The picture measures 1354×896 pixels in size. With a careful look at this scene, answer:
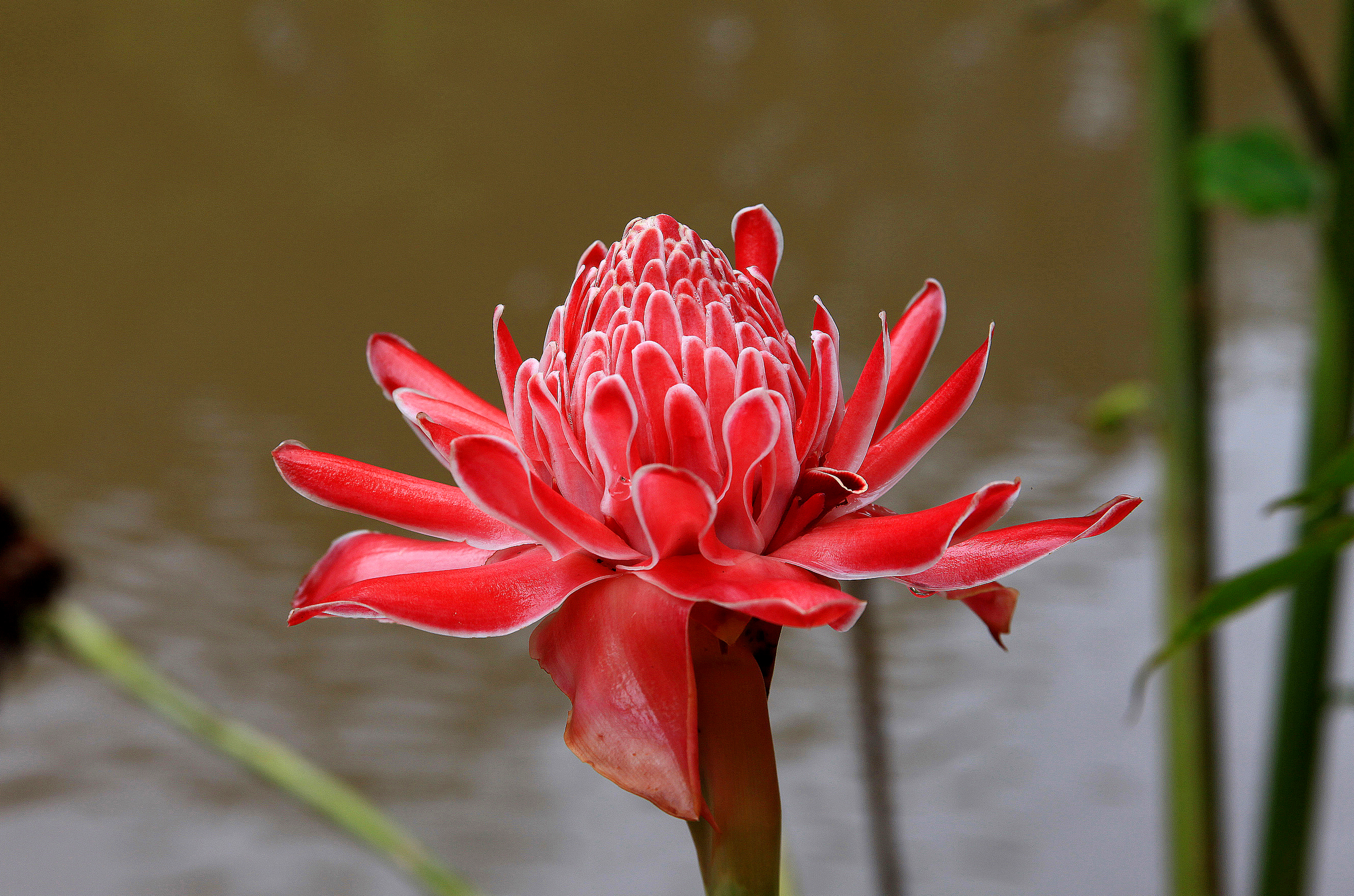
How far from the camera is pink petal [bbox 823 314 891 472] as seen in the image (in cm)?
12

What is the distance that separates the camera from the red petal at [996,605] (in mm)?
117

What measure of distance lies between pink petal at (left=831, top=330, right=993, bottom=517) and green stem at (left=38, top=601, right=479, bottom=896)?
0.71 feet

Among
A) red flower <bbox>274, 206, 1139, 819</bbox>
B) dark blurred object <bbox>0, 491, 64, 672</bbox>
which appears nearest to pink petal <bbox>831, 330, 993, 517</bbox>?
red flower <bbox>274, 206, 1139, 819</bbox>

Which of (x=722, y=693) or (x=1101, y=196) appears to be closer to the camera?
(x=722, y=693)

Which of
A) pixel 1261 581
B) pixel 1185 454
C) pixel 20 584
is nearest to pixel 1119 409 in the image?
pixel 1185 454

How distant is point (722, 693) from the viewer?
0.36 ft

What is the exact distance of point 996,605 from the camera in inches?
4.7

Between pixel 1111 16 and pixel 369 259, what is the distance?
0.57 m

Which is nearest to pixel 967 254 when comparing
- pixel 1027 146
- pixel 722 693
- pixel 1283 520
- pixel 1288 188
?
pixel 1027 146

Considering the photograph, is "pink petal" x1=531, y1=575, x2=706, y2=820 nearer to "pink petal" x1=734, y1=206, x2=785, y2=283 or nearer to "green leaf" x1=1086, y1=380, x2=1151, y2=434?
"pink petal" x1=734, y1=206, x2=785, y2=283

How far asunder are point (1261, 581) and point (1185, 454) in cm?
24

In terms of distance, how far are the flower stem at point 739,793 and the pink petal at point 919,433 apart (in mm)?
30

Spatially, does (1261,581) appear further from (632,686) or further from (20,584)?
(20,584)

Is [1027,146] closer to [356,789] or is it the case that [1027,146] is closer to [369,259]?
[369,259]
